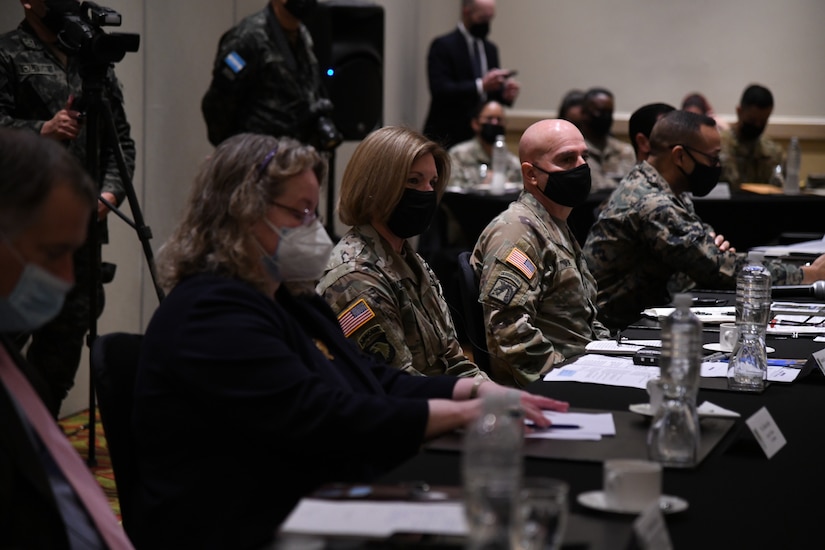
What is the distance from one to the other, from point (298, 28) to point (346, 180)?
2502 millimetres

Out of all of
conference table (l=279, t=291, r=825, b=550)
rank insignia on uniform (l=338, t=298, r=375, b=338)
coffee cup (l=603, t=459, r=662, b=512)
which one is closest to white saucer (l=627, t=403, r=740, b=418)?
conference table (l=279, t=291, r=825, b=550)

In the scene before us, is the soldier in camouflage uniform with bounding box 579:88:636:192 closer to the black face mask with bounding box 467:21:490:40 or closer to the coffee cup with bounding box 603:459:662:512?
the black face mask with bounding box 467:21:490:40

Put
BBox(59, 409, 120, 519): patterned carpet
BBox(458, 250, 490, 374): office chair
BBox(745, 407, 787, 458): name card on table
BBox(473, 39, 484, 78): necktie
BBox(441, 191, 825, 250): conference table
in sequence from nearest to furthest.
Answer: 1. BBox(745, 407, 787, 458): name card on table
2. BBox(458, 250, 490, 374): office chair
3. BBox(59, 409, 120, 519): patterned carpet
4. BBox(441, 191, 825, 250): conference table
5. BBox(473, 39, 484, 78): necktie

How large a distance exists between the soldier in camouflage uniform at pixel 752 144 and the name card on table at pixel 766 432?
19.9 feet

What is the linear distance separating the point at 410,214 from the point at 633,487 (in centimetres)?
145

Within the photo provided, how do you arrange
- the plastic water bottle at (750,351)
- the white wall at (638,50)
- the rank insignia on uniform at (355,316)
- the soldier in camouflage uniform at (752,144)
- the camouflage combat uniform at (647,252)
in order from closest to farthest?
1. the plastic water bottle at (750,351)
2. the rank insignia on uniform at (355,316)
3. the camouflage combat uniform at (647,252)
4. the soldier in camouflage uniform at (752,144)
5. the white wall at (638,50)

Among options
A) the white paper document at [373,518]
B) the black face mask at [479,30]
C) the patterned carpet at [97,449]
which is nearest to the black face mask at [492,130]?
the black face mask at [479,30]

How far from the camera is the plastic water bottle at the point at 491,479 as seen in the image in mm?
1091

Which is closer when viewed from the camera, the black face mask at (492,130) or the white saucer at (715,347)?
the white saucer at (715,347)

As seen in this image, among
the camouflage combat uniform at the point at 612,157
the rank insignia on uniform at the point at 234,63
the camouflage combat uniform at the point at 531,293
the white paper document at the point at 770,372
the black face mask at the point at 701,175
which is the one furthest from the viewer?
the camouflage combat uniform at the point at 612,157

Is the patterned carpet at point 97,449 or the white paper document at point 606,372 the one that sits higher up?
the white paper document at point 606,372

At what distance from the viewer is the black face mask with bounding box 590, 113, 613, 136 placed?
7.85 metres

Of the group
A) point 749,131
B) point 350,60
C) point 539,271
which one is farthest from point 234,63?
point 749,131

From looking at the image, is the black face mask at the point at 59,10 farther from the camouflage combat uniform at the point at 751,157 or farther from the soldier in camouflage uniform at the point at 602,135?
the camouflage combat uniform at the point at 751,157
